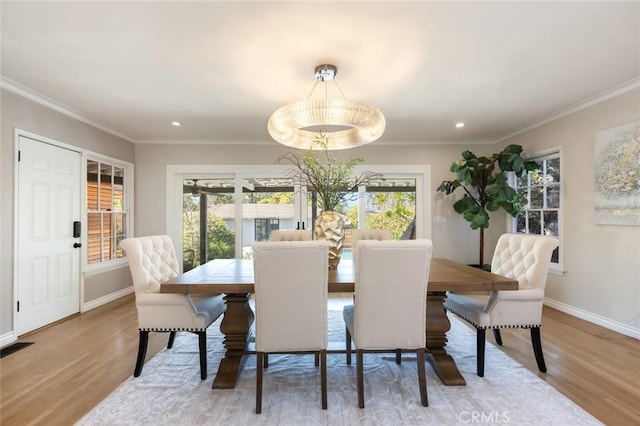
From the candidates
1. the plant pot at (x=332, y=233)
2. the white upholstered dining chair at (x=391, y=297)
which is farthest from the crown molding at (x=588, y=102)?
the plant pot at (x=332, y=233)

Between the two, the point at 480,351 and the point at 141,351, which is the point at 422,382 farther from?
the point at 141,351

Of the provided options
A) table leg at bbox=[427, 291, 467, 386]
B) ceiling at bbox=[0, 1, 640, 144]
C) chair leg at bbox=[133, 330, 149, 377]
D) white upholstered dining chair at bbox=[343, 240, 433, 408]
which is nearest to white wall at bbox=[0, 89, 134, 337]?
ceiling at bbox=[0, 1, 640, 144]

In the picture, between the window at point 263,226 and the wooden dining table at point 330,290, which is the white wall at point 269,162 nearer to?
the window at point 263,226

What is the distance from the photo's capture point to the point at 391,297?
69.1 inches

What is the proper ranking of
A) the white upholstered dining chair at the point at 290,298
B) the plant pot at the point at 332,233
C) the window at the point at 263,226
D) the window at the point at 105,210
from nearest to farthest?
the white upholstered dining chair at the point at 290,298
the plant pot at the point at 332,233
the window at the point at 105,210
the window at the point at 263,226

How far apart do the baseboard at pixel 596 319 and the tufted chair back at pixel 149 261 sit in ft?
13.9

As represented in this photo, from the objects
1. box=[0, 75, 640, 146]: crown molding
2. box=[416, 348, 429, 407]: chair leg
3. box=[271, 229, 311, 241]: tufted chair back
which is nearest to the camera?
box=[416, 348, 429, 407]: chair leg

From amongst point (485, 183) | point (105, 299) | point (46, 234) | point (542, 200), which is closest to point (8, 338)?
point (46, 234)

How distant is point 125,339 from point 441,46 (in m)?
3.65

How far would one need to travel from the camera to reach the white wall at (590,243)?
2863 mm

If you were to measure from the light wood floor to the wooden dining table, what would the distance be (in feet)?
1.47

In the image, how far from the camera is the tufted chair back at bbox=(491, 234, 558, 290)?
215 centimetres

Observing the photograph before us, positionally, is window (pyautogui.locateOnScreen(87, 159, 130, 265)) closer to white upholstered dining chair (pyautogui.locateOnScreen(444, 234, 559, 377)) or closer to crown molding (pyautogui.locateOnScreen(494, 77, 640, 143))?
white upholstered dining chair (pyautogui.locateOnScreen(444, 234, 559, 377))

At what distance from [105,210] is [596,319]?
604cm
